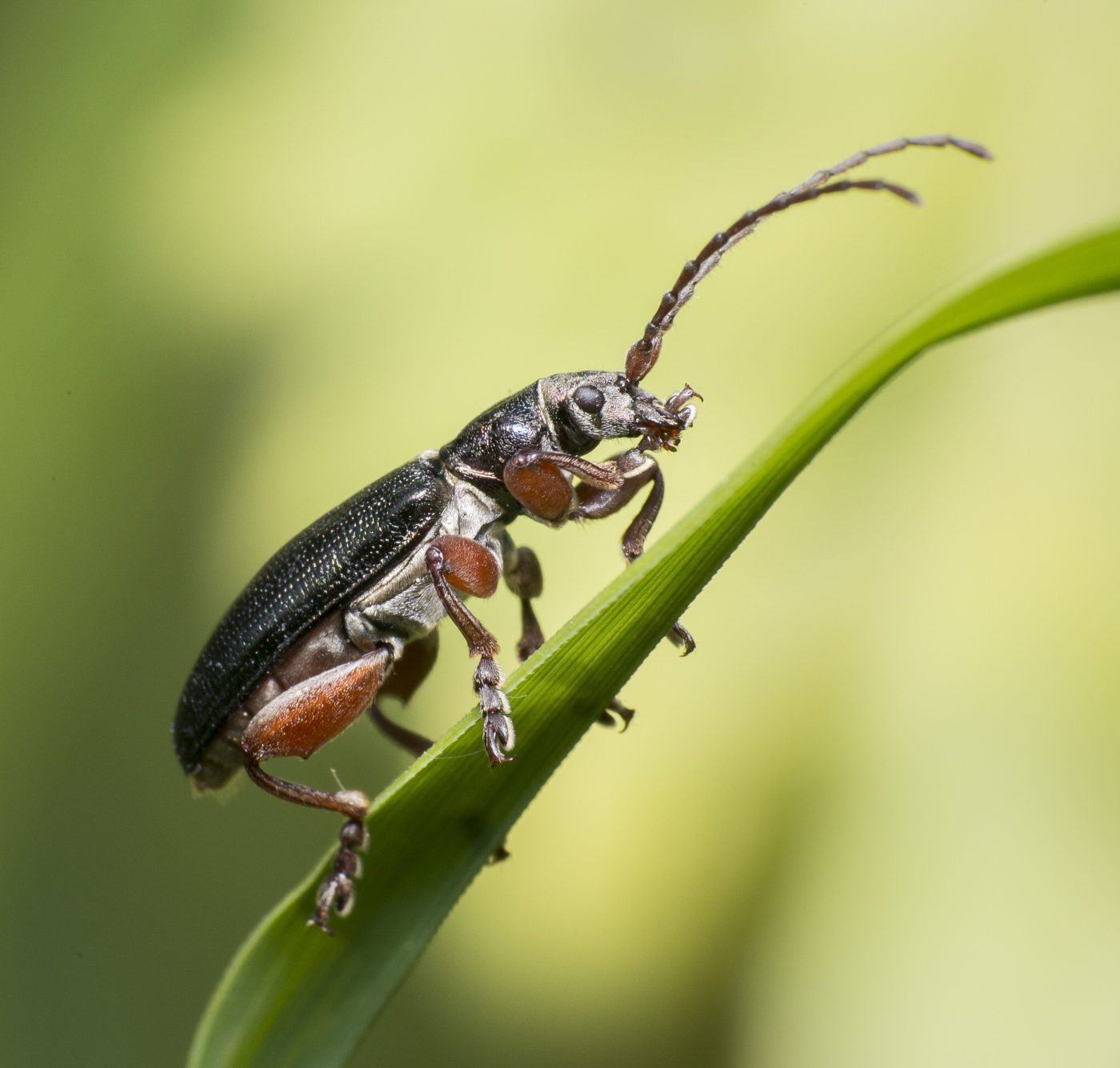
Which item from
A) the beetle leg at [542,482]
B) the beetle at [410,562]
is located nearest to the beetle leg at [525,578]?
the beetle at [410,562]

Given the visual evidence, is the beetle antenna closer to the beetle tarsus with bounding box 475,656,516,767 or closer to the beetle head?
the beetle head

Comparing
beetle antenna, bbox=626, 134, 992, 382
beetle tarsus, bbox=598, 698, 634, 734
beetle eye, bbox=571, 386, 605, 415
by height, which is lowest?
beetle tarsus, bbox=598, 698, 634, 734

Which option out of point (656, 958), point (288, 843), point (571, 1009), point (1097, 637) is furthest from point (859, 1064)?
point (288, 843)

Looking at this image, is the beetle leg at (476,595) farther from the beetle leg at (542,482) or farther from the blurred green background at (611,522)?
the blurred green background at (611,522)

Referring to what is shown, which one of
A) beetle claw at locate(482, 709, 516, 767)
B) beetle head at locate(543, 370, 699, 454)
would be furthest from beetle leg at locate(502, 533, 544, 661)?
beetle claw at locate(482, 709, 516, 767)

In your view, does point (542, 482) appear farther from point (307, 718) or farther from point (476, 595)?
point (307, 718)

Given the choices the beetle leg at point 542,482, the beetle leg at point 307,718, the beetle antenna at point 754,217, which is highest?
the beetle antenna at point 754,217

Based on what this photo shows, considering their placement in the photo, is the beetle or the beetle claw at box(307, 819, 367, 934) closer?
the beetle claw at box(307, 819, 367, 934)
